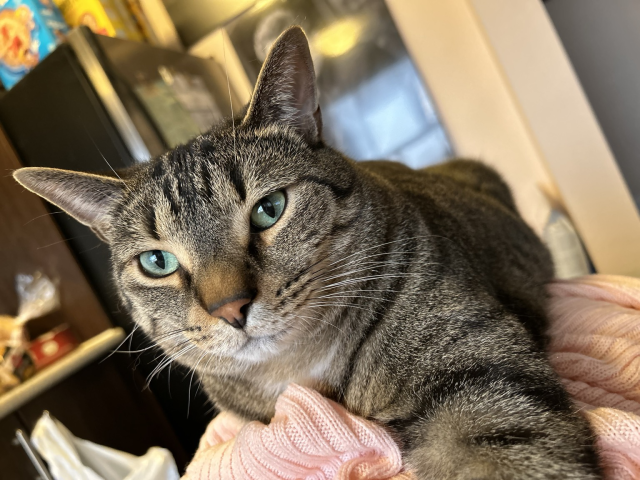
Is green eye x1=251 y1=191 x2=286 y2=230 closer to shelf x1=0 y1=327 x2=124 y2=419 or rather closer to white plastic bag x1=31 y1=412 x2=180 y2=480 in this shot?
white plastic bag x1=31 y1=412 x2=180 y2=480

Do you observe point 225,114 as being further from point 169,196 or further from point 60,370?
point 169,196

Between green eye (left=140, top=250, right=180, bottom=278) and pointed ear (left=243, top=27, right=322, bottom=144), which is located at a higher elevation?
pointed ear (left=243, top=27, right=322, bottom=144)

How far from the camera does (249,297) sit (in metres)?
0.67

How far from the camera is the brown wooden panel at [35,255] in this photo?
1791mm

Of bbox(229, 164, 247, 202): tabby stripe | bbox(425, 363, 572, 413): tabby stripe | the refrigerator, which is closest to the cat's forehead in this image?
bbox(229, 164, 247, 202): tabby stripe

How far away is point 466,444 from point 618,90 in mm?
2614

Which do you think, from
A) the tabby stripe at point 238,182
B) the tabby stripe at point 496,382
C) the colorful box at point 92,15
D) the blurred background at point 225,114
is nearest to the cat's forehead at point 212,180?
the tabby stripe at point 238,182

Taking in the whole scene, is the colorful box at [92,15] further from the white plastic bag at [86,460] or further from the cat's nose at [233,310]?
the cat's nose at [233,310]

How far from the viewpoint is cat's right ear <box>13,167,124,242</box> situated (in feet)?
2.87

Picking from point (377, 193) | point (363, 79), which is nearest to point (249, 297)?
point (377, 193)

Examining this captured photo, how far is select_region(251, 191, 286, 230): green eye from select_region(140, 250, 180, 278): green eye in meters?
0.18

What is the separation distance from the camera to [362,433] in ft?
2.21

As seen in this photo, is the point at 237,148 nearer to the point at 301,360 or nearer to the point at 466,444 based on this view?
the point at 301,360

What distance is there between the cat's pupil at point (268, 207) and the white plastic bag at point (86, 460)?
3.42 feet
